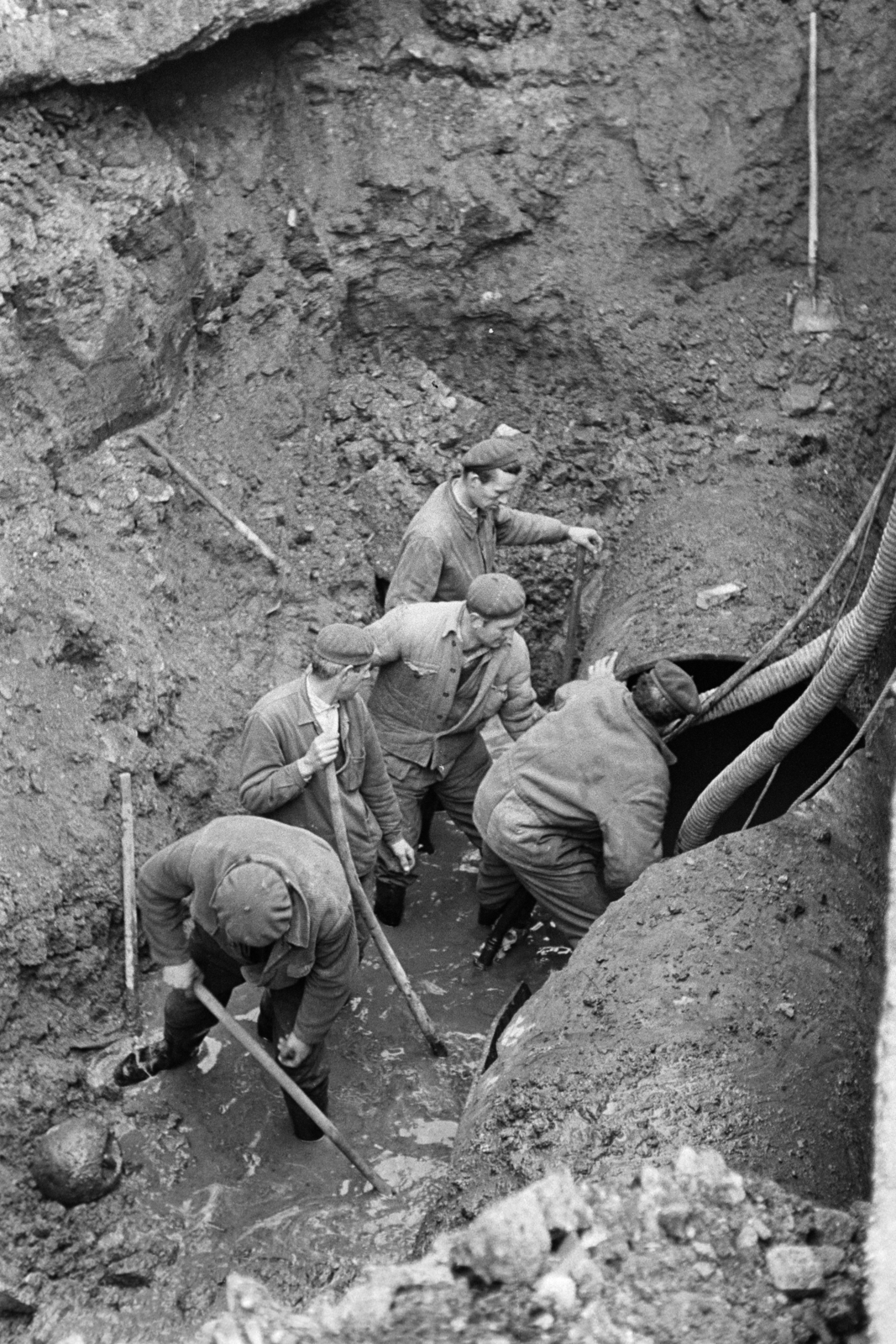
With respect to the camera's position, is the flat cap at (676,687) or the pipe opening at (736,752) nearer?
the flat cap at (676,687)

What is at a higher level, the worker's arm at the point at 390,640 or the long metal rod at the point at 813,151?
the long metal rod at the point at 813,151

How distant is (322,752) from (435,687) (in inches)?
43.7

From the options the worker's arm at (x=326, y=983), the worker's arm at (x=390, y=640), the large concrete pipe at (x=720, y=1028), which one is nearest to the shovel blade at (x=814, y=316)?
the worker's arm at (x=390, y=640)

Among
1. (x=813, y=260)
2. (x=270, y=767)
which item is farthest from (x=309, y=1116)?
(x=813, y=260)

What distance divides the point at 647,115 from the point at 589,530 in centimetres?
291

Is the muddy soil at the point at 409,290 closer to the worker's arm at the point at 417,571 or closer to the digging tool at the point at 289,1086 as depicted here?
the worker's arm at the point at 417,571

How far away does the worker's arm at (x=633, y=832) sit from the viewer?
6195 millimetres

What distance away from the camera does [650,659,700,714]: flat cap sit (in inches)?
240

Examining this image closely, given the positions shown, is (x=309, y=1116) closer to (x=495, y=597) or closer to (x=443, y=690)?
(x=443, y=690)

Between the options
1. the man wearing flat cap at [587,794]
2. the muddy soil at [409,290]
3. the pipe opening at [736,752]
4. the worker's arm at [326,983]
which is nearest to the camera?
the worker's arm at [326,983]

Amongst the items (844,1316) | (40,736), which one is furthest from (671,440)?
(844,1316)

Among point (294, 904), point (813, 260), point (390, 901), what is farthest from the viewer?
point (813, 260)

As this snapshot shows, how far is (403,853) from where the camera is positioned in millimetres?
6598

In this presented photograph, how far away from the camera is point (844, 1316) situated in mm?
3201
